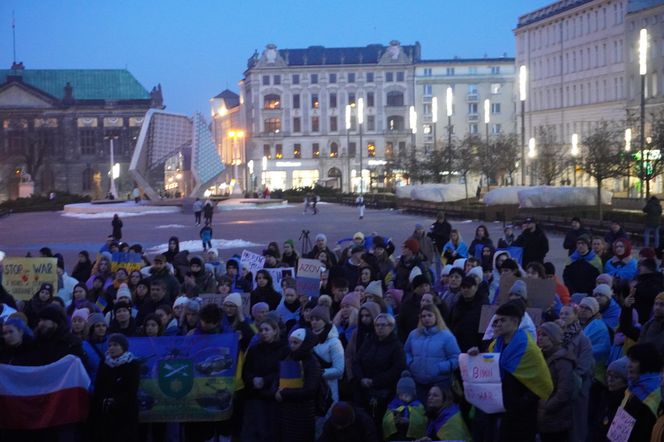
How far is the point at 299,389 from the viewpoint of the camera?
30.6 feet

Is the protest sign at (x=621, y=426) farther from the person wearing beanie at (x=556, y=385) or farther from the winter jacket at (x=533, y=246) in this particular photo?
the winter jacket at (x=533, y=246)

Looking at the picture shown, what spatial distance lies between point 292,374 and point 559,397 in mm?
2040

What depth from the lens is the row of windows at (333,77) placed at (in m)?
129

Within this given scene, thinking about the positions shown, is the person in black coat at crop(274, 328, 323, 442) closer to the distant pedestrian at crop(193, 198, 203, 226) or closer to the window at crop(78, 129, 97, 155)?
the distant pedestrian at crop(193, 198, 203, 226)

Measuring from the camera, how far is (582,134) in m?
88.0

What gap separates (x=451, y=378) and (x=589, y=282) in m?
6.05

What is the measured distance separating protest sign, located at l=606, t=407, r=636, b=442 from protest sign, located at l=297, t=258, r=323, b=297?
7192 millimetres

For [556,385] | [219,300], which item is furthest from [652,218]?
[556,385]

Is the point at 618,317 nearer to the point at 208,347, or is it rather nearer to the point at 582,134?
the point at 208,347

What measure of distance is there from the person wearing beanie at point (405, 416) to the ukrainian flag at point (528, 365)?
776 mm

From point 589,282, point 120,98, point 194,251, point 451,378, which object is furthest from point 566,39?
point 451,378

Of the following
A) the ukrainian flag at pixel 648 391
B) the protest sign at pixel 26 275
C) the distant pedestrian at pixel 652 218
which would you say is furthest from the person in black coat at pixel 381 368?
the distant pedestrian at pixel 652 218

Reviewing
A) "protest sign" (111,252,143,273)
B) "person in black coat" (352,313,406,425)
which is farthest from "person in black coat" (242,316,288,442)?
"protest sign" (111,252,143,273)

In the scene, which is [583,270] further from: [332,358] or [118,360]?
[118,360]
